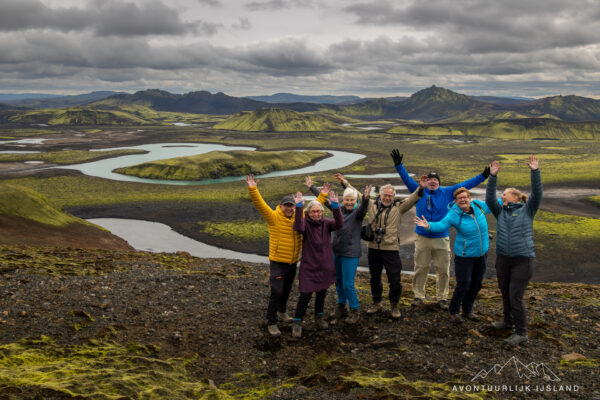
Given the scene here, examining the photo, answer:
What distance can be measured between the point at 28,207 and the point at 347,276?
37.1m

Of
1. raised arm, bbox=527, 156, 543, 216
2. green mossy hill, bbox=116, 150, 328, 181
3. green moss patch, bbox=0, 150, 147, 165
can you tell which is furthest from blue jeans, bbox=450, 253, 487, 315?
green moss patch, bbox=0, 150, 147, 165

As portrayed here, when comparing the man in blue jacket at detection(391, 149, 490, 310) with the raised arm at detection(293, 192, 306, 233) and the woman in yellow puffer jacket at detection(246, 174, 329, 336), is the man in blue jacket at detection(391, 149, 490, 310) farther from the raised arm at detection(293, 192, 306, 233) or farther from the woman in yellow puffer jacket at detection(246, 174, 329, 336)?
the raised arm at detection(293, 192, 306, 233)

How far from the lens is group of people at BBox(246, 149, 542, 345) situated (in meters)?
9.55

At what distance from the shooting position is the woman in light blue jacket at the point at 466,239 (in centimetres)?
1027

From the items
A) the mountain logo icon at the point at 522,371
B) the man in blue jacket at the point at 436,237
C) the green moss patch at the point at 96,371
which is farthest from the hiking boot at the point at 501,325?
the green moss patch at the point at 96,371

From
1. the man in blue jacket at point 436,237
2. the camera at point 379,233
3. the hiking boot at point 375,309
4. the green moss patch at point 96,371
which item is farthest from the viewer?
the man in blue jacket at point 436,237

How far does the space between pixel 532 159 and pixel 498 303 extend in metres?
7.59

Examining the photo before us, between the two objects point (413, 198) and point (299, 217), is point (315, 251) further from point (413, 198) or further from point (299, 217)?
point (413, 198)

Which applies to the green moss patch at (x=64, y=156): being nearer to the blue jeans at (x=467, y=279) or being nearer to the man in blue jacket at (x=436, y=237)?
the man in blue jacket at (x=436, y=237)

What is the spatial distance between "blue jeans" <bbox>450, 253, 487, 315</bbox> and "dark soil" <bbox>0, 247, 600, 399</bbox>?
1.88 ft

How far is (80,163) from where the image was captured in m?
123

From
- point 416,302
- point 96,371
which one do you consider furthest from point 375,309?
point 96,371

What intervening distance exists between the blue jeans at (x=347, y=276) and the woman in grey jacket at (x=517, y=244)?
373 centimetres

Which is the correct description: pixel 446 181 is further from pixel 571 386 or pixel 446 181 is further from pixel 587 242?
pixel 571 386
